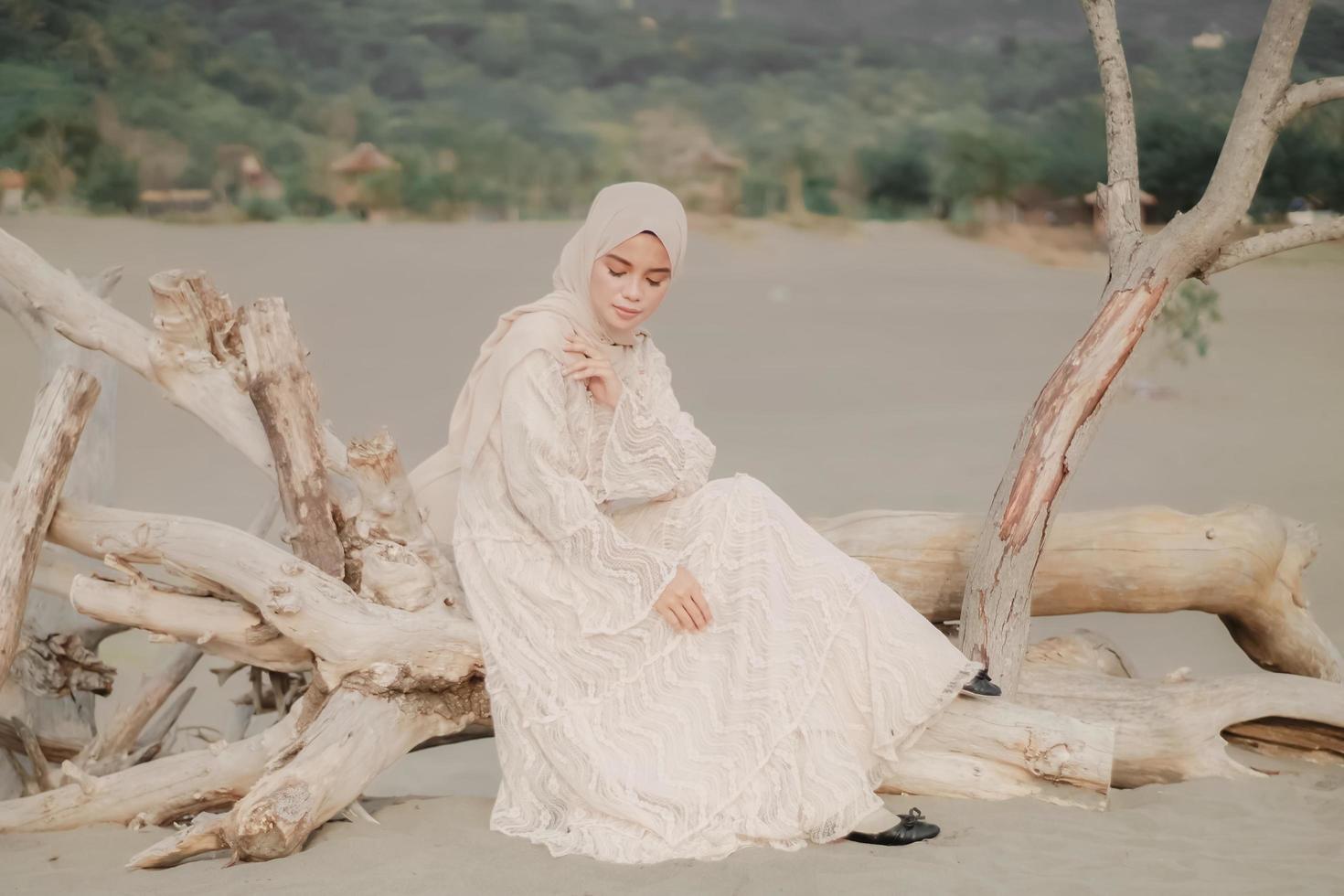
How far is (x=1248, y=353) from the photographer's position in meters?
10.1

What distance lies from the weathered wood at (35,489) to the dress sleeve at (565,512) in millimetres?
1634

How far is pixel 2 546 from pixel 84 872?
1164mm

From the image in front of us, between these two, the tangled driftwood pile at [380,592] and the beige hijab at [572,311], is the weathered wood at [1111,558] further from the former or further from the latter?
the beige hijab at [572,311]

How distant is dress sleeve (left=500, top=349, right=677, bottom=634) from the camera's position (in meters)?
3.51

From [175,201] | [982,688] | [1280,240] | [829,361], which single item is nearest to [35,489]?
[982,688]

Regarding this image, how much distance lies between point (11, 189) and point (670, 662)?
842 cm

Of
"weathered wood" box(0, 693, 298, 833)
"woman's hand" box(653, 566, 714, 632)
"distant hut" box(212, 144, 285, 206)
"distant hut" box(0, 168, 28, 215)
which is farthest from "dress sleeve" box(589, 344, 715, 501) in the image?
"distant hut" box(0, 168, 28, 215)

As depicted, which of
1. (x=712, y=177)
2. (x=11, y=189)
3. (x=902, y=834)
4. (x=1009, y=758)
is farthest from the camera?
(x=712, y=177)

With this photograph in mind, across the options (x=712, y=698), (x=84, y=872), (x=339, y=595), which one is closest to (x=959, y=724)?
(x=712, y=698)

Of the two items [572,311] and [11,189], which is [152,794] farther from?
[11,189]

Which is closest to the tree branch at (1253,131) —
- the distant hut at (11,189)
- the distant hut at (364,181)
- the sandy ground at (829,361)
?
the sandy ground at (829,361)

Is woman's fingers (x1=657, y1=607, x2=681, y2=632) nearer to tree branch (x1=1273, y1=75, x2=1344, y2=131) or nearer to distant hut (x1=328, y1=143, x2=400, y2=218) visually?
tree branch (x1=1273, y1=75, x2=1344, y2=131)

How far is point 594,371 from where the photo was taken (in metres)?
3.64

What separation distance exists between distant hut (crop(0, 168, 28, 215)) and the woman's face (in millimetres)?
7785
